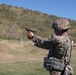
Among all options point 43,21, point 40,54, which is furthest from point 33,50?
point 43,21

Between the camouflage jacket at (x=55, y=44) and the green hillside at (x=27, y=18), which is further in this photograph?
the green hillside at (x=27, y=18)

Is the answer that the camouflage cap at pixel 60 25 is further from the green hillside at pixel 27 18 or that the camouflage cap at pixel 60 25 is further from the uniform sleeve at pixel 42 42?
the green hillside at pixel 27 18

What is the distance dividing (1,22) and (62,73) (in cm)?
4670

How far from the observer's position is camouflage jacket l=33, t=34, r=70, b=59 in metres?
5.72

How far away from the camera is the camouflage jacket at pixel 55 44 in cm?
572

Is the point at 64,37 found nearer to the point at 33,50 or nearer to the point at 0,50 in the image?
the point at 0,50

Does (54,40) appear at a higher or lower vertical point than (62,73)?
higher

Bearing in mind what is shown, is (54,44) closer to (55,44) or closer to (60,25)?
(55,44)

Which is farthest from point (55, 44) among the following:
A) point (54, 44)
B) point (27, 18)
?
point (27, 18)

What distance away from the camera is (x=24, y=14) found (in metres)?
74.4

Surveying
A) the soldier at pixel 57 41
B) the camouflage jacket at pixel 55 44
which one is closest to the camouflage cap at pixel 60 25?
the soldier at pixel 57 41

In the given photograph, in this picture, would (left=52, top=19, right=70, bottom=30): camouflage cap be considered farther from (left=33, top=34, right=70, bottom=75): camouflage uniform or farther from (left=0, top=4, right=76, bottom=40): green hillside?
(left=0, top=4, right=76, bottom=40): green hillside

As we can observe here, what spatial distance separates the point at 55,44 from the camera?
5836 millimetres

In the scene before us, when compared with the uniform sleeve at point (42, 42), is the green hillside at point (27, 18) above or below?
above
